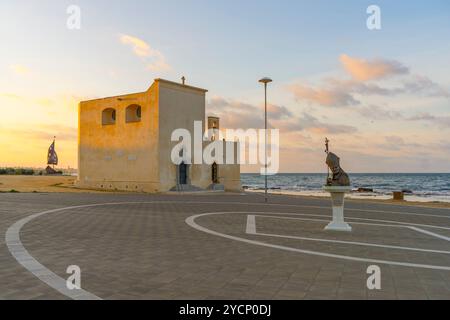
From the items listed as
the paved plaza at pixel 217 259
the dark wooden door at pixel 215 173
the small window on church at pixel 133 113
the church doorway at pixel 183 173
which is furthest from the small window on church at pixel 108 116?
the paved plaza at pixel 217 259

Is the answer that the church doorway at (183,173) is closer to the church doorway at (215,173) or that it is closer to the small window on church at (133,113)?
the church doorway at (215,173)

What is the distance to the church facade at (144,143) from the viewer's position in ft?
99.3

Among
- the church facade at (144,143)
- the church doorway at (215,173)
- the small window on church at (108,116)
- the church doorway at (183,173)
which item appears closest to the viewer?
the church facade at (144,143)

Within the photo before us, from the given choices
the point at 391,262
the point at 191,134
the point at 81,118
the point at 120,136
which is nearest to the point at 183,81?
the point at 191,134

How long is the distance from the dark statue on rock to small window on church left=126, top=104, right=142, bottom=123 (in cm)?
2367

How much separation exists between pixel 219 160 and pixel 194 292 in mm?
30186

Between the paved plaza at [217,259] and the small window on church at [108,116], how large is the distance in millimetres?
22303

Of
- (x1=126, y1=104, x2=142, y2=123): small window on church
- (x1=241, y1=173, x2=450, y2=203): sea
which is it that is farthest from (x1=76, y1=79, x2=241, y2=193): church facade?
(x1=241, y1=173, x2=450, y2=203): sea

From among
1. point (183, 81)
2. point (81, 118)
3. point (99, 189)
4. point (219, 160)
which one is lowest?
point (99, 189)

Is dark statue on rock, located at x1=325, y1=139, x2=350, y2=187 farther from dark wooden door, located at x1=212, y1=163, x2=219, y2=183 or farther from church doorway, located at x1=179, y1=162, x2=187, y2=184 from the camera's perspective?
dark wooden door, located at x1=212, y1=163, x2=219, y2=183

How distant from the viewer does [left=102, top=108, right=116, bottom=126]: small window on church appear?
34.6 metres

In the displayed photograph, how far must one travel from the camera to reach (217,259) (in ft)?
24.2
